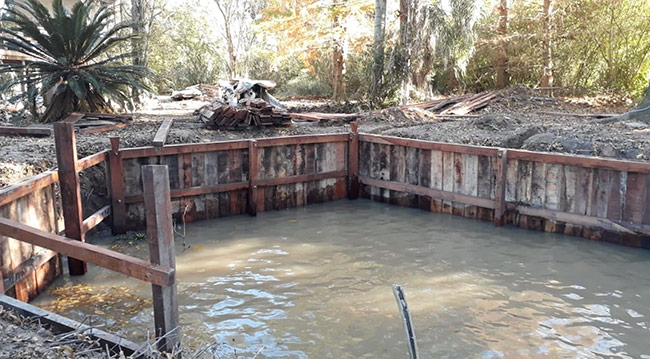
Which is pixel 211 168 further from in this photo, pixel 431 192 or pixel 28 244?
pixel 431 192

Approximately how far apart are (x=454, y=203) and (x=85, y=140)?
622 centimetres

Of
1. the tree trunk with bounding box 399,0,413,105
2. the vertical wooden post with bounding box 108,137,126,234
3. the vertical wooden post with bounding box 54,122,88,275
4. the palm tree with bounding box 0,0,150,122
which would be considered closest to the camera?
the vertical wooden post with bounding box 54,122,88,275

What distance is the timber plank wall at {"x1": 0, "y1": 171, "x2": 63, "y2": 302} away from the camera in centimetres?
531

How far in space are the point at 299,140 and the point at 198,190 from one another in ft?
6.69

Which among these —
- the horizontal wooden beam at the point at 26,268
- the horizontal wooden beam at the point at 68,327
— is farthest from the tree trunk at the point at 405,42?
the horizontal wooden beam at the point at 68,327

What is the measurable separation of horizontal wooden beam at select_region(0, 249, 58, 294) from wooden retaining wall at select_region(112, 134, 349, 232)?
2076 millimetres

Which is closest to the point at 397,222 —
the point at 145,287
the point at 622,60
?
the point at 145,287

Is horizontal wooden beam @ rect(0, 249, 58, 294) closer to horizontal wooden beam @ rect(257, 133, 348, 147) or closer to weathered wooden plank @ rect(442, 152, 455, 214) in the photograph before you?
horizontal wooden beam @ rect(257, 133, 348, 147)

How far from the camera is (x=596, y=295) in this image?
609 cm

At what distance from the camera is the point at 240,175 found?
9.38 meters

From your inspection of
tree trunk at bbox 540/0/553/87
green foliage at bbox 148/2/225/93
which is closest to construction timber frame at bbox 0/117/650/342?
tree trunk at bbox 540/0/553/87

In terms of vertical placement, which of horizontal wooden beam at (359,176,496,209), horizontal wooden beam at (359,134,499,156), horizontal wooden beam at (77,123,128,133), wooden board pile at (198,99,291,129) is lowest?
horizontal wooden beam at (359,176,496,209)

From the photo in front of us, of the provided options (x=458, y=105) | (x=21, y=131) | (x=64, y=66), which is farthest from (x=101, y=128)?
(x=458, y=105)

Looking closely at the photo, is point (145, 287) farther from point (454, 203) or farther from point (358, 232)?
point (454, 203)
